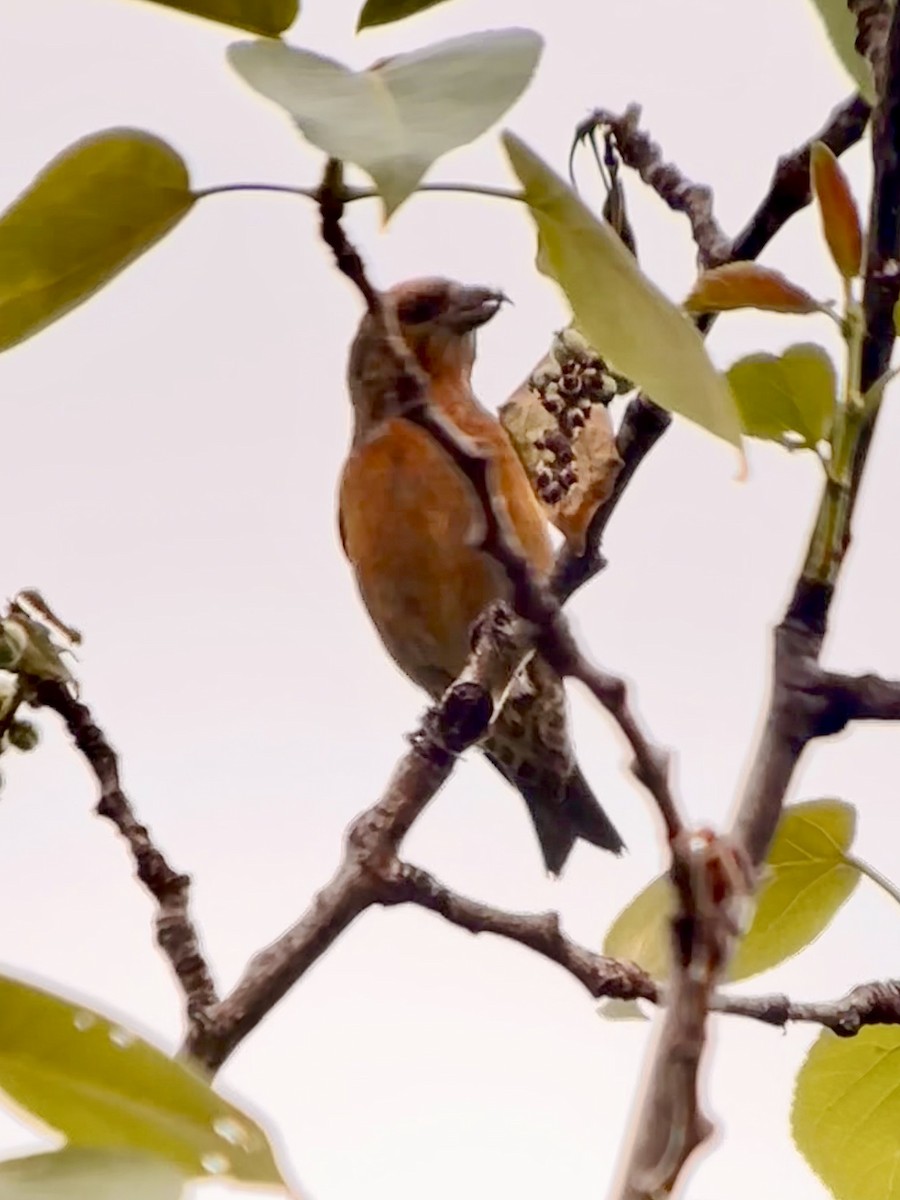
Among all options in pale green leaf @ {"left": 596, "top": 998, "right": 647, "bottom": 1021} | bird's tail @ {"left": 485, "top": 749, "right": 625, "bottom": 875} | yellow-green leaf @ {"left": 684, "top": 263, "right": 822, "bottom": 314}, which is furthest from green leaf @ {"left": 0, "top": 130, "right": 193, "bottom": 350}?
bird's tail @ {"left": 485, "top": 749, "right": 625, "bottom": 875}

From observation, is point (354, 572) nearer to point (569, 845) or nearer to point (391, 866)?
point (569, 845)

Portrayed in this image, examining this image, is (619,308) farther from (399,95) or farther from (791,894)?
(791,894)

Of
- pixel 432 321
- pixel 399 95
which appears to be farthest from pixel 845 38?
pixel 432 321

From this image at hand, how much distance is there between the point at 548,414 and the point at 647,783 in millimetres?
288

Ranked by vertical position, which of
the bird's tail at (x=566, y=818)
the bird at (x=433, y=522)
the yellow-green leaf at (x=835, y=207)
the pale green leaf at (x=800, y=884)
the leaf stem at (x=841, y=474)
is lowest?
the pale green leaf at (x=800, y=884)

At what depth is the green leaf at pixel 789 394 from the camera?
0.44m

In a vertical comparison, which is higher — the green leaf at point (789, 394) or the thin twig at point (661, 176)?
the thin twig at point (661, 176)

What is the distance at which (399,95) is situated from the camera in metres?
0.32

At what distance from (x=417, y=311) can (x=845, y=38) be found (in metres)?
1.30

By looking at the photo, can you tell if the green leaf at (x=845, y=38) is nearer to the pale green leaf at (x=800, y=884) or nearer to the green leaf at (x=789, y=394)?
the green leaf at (x=789, y=394)

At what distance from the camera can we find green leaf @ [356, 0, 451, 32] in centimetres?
40

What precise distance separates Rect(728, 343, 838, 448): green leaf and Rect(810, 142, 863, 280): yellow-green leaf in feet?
0.13

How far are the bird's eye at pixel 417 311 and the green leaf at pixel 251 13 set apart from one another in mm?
1365

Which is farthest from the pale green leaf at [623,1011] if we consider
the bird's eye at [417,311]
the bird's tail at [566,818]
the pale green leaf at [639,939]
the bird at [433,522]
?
the bird's tail at [566,818]
